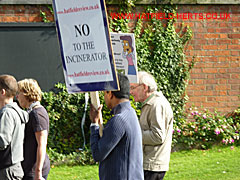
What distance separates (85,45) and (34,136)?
1.33m

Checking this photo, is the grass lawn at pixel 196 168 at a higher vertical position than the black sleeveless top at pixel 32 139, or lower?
lower

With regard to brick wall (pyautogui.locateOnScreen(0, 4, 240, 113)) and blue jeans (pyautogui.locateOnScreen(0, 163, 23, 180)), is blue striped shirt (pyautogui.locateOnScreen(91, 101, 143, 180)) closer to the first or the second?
blue jeans (pyautogui.locateOnScreen(0, 163, 23, 180))

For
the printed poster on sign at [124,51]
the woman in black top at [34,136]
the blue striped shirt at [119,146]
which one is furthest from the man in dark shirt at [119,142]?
the printed poster on sign at [124,51]

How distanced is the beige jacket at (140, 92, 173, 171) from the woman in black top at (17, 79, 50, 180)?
996 mm

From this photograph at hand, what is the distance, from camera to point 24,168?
408 centimetres

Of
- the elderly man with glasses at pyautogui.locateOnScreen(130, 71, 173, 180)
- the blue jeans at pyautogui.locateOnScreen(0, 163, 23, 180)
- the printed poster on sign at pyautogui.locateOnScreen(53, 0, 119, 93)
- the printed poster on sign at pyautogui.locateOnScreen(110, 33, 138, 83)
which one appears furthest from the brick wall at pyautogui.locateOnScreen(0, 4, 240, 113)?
the printed poster on sign at pyautogui.locateOnScreen(53, 0, 119, 93)

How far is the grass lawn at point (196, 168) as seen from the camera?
679 cm

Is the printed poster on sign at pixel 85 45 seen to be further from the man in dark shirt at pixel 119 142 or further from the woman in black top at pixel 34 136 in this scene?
the woman in black top at pixel 34 136

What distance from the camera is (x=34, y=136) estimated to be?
13.6 feet

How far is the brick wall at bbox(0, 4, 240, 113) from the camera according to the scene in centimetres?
880

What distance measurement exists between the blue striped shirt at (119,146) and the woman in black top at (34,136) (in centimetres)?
108

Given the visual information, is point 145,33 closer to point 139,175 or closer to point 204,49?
point 204,49

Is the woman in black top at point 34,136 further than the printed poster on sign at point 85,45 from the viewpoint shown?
Yes

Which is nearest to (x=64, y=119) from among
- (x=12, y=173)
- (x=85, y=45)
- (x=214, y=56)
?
(x=214, y=56)
